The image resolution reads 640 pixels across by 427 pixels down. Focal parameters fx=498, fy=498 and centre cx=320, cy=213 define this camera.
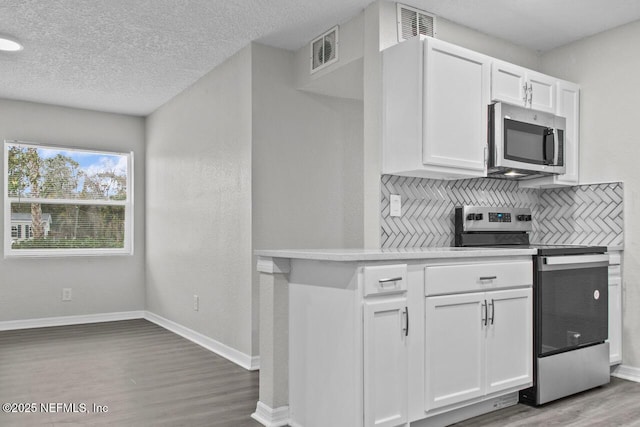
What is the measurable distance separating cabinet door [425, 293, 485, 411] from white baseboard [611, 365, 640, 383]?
56.8 inches

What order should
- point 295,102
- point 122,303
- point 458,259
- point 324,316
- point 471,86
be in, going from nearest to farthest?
point 324,316 < point 458,259 < point 471,86 < point 295,102 < point 122,303

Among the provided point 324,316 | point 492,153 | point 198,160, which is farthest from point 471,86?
point 198,160

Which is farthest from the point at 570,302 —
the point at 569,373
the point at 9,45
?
the point at 9,45

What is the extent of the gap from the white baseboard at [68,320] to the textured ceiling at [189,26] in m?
2.50

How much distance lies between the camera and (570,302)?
2.96 m

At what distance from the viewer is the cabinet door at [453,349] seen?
2.38 meters

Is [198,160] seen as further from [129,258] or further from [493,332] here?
[493,332]

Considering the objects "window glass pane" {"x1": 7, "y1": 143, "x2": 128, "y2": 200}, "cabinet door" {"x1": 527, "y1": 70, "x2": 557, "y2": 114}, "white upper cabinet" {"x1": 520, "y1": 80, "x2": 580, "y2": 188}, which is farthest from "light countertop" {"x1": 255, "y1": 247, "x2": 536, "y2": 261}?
"window glass pane" {"x1": 7, "y1": 143, "x2": 128, "y2": 200}

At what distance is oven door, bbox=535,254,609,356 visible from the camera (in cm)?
282

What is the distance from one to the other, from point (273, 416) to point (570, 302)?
185 centimetres

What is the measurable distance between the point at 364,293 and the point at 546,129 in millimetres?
2101

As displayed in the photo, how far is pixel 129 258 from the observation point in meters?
5.85

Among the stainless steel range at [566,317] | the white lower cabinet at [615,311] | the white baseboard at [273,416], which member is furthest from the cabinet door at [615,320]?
the white baseboard at [273,416]

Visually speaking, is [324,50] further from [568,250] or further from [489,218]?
[568,250]
